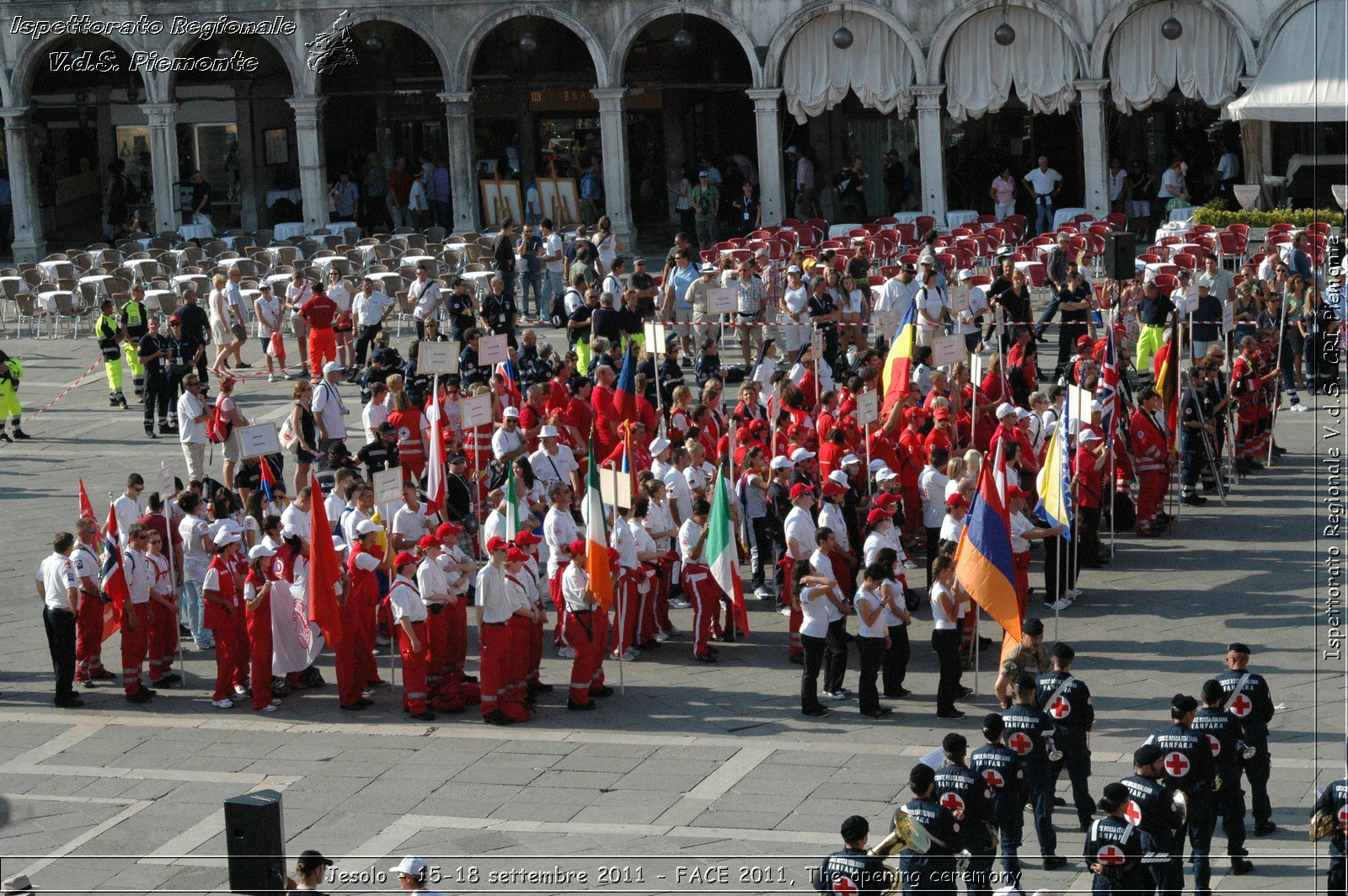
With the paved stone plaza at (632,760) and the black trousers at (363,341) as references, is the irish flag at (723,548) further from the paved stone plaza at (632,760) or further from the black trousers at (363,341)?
the black trousers at (363,341)

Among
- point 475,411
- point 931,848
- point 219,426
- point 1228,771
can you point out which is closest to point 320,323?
point 219,426

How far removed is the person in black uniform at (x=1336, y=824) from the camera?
396 inches

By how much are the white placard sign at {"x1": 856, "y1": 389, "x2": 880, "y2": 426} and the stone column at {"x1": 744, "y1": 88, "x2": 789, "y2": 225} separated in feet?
54.9

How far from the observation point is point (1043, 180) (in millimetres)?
31672

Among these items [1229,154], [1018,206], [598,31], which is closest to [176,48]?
[598,31]

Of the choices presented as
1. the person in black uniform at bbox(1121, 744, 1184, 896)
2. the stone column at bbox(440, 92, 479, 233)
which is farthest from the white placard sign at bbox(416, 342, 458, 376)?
the stone column at bbox(440, 92, 479, 233)

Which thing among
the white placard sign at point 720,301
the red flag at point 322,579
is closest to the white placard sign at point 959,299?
the white placard sign at point 720,301

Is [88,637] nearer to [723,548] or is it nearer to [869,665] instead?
[723,548]

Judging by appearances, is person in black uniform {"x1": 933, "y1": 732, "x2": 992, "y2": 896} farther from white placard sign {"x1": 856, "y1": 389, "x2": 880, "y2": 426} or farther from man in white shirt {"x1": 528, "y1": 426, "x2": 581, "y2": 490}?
man in white shirt {"x1": 528, "y1": 426, "x2": 581, "y2": 490}

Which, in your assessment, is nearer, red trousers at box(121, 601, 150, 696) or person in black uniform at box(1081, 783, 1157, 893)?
person in black uniform at box(1081, 783, 1157, 893)

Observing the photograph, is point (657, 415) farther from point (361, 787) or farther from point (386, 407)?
point (361, 787)

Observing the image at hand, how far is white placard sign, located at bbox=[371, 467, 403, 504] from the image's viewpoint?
50.2 ft

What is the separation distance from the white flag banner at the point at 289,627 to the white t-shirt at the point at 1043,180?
19607mm

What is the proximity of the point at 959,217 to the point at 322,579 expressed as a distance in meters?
19.7
